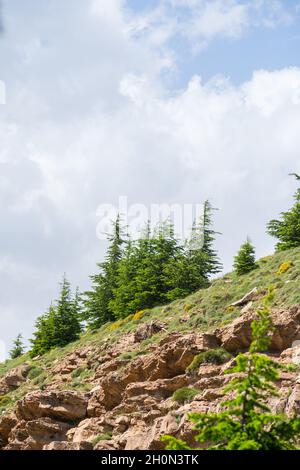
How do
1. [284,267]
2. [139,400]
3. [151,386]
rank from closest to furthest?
[139,400] → [151,386] → [284,267]

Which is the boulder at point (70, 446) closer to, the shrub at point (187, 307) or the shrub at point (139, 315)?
the shrub at point (187, 307)

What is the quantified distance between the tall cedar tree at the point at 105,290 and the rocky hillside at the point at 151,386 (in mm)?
18271

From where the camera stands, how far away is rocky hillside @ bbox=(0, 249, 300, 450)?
18.2 meters

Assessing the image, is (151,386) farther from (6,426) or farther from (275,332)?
(6,426)

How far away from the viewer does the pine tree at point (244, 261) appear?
40.9 metres

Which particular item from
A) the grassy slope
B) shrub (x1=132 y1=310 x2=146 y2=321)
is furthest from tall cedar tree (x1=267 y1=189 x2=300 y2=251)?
shrub (x1=132 y1=310 x2=146 y2=321)

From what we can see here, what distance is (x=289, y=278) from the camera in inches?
1167

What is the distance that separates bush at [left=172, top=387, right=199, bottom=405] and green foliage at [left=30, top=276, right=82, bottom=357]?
27.9m

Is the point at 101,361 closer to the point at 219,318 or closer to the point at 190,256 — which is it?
the point at 219,318

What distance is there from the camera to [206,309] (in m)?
31.4

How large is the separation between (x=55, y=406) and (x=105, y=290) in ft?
95.0

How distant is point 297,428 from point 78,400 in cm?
1515

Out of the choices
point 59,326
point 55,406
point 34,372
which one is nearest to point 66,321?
point 59,326
